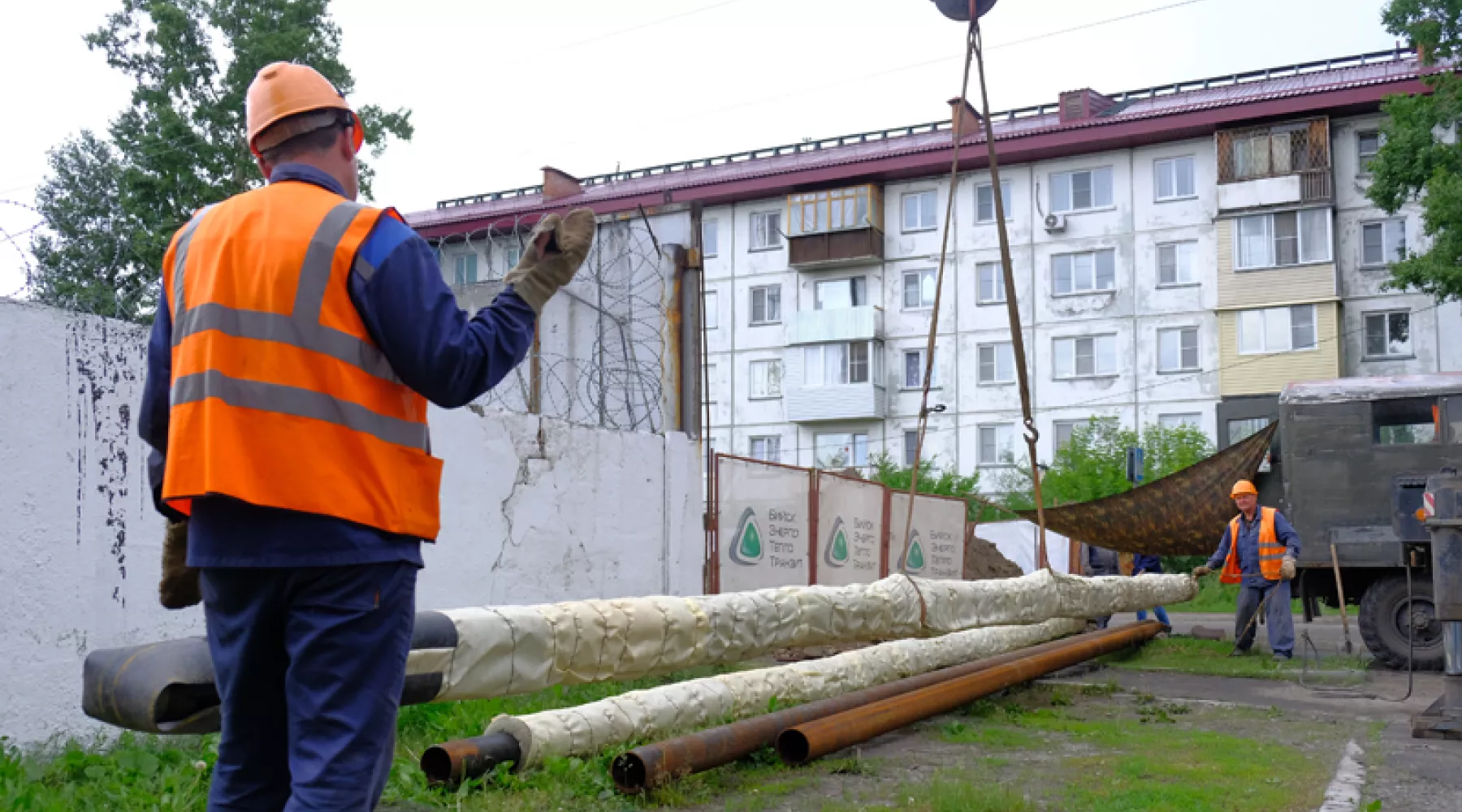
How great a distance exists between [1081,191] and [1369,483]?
2690 cm

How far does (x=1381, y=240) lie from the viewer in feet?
112

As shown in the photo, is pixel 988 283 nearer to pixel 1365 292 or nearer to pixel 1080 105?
pixel 1080 105

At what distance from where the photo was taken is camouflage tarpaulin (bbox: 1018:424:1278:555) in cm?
1398

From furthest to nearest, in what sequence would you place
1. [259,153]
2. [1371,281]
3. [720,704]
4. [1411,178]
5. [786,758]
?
[1371,281] → [1411,178] → [720,704] → [786,758] → [259,153]

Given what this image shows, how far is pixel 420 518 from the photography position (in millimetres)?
2529

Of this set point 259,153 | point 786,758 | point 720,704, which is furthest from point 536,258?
point 720,704

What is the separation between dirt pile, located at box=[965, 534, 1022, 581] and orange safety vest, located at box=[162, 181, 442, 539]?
15.9 m

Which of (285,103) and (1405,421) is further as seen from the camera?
(1405,421)

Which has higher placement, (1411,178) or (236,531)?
(1411,178)

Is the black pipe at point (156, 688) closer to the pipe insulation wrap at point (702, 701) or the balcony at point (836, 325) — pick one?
the pipe insulation wrap at point (702, 701)

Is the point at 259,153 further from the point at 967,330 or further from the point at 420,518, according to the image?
the point at 967,330

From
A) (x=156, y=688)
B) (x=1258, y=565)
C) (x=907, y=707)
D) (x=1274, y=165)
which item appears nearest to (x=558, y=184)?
(x=1274, y=165)

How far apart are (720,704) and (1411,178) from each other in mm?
19095

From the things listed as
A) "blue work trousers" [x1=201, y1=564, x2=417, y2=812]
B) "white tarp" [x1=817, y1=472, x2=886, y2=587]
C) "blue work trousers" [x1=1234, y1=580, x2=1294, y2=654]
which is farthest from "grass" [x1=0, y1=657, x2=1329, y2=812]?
"white tarp" [x1=817, y1=472, x2=886, y2=587]
